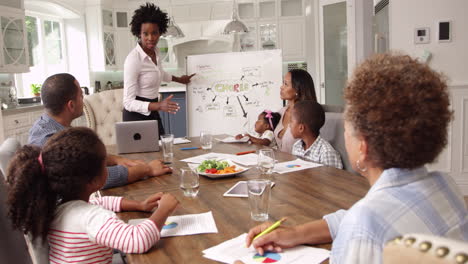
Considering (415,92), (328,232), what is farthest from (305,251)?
(415,92)

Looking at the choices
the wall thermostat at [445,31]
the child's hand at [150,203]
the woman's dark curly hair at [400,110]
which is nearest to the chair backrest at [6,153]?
the child's hand at [150,203]

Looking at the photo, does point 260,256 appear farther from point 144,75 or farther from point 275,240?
point 144,75

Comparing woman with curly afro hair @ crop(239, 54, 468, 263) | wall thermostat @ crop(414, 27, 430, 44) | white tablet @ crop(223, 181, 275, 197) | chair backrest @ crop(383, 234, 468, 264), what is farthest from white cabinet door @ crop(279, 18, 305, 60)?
chair backrest @ crop(383, 234, 468, 264)

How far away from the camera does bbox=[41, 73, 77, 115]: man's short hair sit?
6.19 feet

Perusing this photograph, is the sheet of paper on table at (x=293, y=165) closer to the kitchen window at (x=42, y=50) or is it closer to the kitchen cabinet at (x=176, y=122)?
the kitchen cabinet at (x=176, y=122)

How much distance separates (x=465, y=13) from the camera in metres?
3.60

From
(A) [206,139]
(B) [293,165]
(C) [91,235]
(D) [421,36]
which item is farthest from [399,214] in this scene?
(D) [421,36]

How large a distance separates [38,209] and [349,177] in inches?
45.3

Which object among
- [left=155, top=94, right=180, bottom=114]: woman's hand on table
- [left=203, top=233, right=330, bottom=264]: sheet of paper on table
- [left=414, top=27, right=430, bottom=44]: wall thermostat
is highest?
[left=414, top=27, right=430, bottom=44]: wall thermostat

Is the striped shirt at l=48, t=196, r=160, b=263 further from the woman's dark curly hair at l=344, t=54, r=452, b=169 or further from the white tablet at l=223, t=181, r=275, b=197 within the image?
the woman's dark curly hair at l=344, t=54, r=452, b=169

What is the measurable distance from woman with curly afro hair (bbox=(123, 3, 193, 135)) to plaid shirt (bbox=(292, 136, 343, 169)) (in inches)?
40.9

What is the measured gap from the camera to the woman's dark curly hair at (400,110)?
2.38 ft

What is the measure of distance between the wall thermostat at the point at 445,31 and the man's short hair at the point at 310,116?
2.09m

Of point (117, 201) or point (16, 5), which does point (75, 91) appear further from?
point (16, 5)
